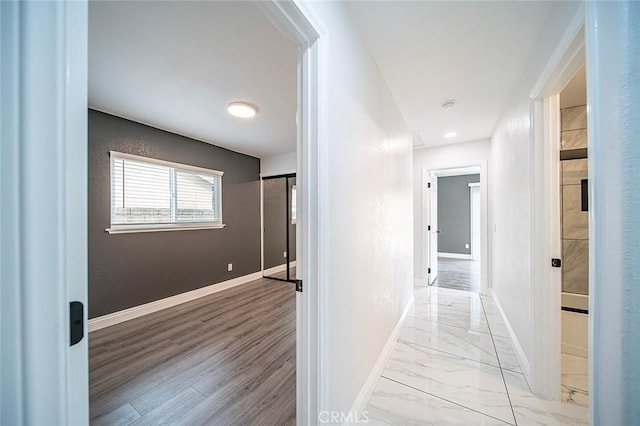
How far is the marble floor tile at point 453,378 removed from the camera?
59.7 inches

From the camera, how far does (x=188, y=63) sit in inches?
71.9

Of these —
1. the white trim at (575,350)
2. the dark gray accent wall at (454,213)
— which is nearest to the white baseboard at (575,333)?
the white trim at (575,350)

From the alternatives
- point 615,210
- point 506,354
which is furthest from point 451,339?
point 615,210

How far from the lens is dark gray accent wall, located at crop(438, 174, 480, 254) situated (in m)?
6.44

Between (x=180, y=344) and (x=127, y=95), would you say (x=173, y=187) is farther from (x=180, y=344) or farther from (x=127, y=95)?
(x=180, y=344)

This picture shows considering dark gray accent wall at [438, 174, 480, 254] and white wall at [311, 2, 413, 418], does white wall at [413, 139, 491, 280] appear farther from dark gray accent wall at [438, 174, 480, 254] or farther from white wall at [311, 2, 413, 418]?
dark gray accent wall at [438, 174, 480, 254]

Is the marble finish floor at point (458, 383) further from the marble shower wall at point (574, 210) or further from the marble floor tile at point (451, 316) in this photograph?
the marble shower wall at point (574, 210)

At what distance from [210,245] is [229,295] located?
833mm

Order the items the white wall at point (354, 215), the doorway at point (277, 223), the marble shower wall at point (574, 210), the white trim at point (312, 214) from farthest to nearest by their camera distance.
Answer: the doorway at point (277, 223)
the marble shower wall at point (574, 210)
the white wall at point (354, 215)
the white trim at point (312, 214)

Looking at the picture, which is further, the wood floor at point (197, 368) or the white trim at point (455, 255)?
the white trim at point (455, 255)

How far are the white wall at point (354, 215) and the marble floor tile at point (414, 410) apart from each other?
0.53 feet

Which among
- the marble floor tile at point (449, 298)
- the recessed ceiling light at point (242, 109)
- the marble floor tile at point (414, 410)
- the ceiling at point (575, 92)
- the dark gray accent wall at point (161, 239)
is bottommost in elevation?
the marble floor tile at point (449, 298)

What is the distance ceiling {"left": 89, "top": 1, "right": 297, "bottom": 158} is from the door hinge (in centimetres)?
129

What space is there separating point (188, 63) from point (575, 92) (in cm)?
337
